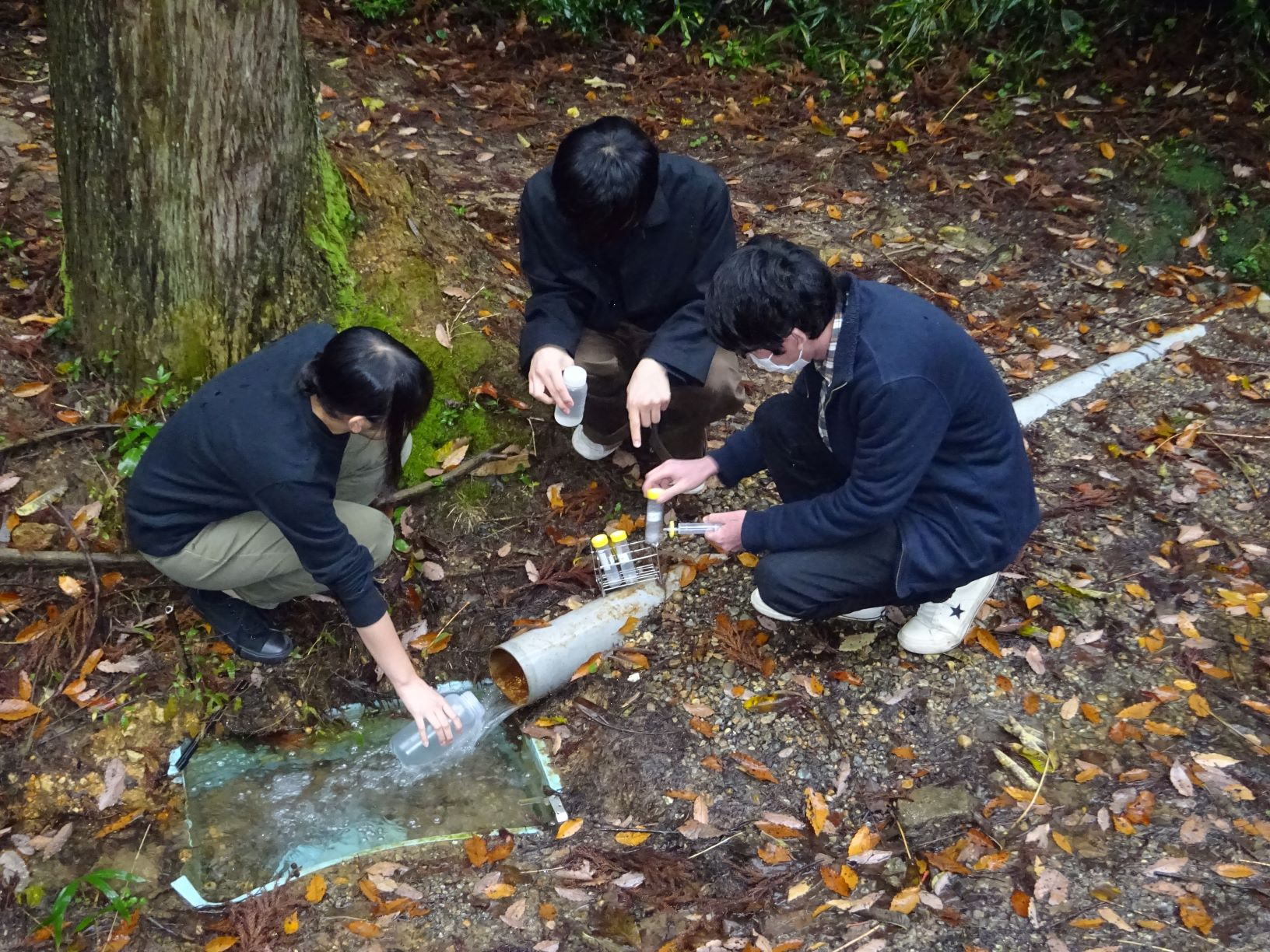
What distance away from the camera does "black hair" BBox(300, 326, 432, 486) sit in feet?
8.55

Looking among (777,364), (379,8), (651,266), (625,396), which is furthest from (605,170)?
(379,8)

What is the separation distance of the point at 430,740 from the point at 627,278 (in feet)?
6.91

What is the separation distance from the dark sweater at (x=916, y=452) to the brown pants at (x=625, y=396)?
0.53 metres

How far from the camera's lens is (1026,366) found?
5402 millimetres

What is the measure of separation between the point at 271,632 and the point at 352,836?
884 mm

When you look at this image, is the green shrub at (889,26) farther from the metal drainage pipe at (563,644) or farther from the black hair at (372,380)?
the black hair at (372,380)

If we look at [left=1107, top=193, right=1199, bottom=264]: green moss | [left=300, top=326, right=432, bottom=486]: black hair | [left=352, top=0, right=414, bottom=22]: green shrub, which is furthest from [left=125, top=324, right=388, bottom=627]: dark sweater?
[left=352, top=0, right=414, bottom=22]: green shrub

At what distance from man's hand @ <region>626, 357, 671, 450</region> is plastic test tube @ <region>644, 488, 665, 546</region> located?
0.21 metres

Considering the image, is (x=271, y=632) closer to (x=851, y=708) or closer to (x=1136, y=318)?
(x=851, y=708)

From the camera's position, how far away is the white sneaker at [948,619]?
3.69 metres

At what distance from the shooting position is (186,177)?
3.56m

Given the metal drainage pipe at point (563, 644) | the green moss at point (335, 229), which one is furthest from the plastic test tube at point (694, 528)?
the green moss at point (335, 229)

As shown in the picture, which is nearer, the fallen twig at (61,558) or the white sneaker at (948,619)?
the fallen twig at (61,558)

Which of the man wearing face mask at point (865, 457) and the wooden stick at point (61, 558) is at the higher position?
the man wearing face mask at point (865, 457)
